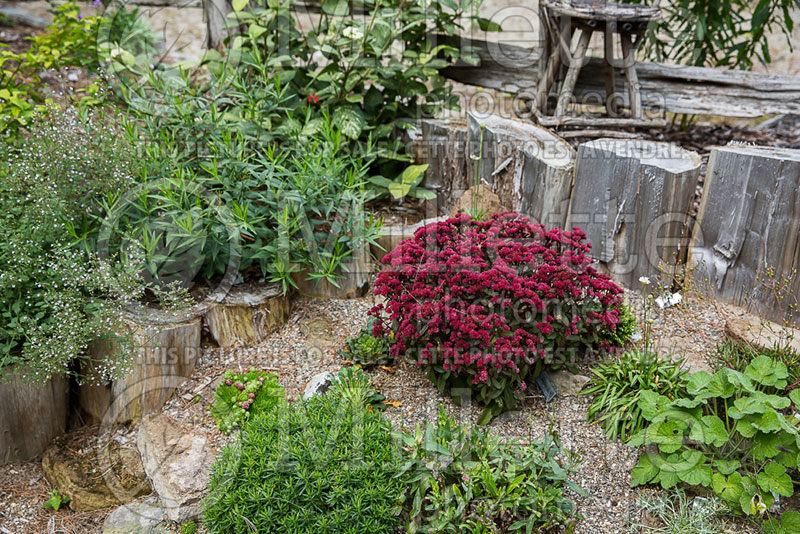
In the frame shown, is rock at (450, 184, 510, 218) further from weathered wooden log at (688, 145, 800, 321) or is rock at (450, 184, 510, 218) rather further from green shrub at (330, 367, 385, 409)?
green shrub at (330, 367, 385, 409)

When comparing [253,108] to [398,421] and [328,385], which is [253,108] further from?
[398,421]

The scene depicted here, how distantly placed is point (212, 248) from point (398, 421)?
54.2 inches

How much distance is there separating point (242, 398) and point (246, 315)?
556mm

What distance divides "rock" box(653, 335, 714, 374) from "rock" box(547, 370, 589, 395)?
1.28 ft

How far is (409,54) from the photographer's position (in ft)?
14.7

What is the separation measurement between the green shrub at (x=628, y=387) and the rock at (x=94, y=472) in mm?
2236

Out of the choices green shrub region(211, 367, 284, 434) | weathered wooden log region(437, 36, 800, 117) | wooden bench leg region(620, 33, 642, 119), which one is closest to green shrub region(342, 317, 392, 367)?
green shrub region(211, 367, 284, 434)

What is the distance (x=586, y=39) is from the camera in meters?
4.67

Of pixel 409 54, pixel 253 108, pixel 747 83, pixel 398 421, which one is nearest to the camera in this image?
pixel 398 421

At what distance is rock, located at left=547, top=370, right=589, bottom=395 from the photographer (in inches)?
128

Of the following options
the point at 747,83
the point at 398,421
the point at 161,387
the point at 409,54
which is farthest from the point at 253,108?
the point at 747,83

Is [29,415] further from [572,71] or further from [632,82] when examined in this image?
[632,82]

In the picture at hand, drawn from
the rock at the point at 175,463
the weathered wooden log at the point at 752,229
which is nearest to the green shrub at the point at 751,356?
the weathered wooden log at the point at 752,229

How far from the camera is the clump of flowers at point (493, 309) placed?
293cm
